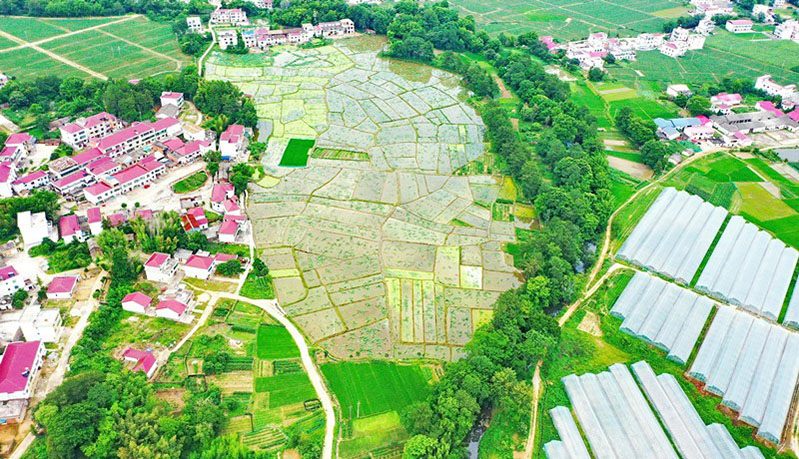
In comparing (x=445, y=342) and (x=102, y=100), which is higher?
(x=102, y=100)

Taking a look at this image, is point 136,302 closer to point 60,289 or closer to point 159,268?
point 159,268

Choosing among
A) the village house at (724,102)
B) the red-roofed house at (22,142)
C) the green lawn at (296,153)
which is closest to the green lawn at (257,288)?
the green lawn at (296,153)

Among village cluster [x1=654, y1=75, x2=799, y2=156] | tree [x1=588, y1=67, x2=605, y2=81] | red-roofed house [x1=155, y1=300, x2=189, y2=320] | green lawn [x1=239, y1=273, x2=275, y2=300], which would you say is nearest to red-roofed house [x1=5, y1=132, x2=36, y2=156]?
red-roofed house [x1=155, y1=300, x2=189, y2=320]

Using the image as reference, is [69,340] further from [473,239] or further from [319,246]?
[473,239]

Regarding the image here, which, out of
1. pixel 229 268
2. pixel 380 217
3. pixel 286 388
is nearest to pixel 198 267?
pixel 229 268

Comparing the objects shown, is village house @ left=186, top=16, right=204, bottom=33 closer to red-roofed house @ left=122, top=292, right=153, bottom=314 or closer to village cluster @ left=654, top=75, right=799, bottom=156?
red-roofed house @ left=122, top=292, right=153, bottom=314

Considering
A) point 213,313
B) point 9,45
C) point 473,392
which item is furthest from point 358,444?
point 9,45
